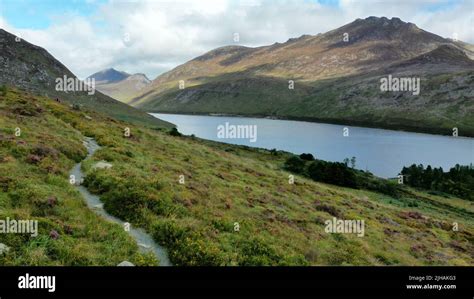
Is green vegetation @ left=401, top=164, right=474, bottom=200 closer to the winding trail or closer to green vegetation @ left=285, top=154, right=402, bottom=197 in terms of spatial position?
green vegetation @ left=285, top=154, right=402, bottom=197

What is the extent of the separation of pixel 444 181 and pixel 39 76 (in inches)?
6057

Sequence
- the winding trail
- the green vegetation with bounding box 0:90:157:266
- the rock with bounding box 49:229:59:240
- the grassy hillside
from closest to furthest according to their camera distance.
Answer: the green vegetation with bounding box 0:90:157:266, the rock with bounding box 49:229:59:240, the winding trail, the grassy hillside

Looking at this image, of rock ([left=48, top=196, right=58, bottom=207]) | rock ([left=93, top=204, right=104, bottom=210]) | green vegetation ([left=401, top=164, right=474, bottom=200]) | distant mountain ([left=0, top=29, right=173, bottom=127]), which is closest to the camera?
rock ([left=48, top=196, right=58, bottom=207])

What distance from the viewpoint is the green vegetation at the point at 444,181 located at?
91125mm

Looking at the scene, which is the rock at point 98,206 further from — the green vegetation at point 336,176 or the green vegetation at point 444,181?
the green vegetation at point 444,181

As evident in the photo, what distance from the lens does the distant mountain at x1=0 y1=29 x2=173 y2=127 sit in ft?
477

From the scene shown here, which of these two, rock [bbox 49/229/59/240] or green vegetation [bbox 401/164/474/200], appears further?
green vegetation [bbox 401/164/474/200]

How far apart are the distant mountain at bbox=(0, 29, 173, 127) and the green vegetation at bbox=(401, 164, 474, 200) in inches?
3715

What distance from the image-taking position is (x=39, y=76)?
156 metres

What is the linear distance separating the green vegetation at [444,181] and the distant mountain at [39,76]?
94368mm

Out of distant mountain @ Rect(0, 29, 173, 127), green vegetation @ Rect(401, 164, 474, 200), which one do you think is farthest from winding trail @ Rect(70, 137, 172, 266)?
distant mountain @ Rect(0, 29, 173, 127)
